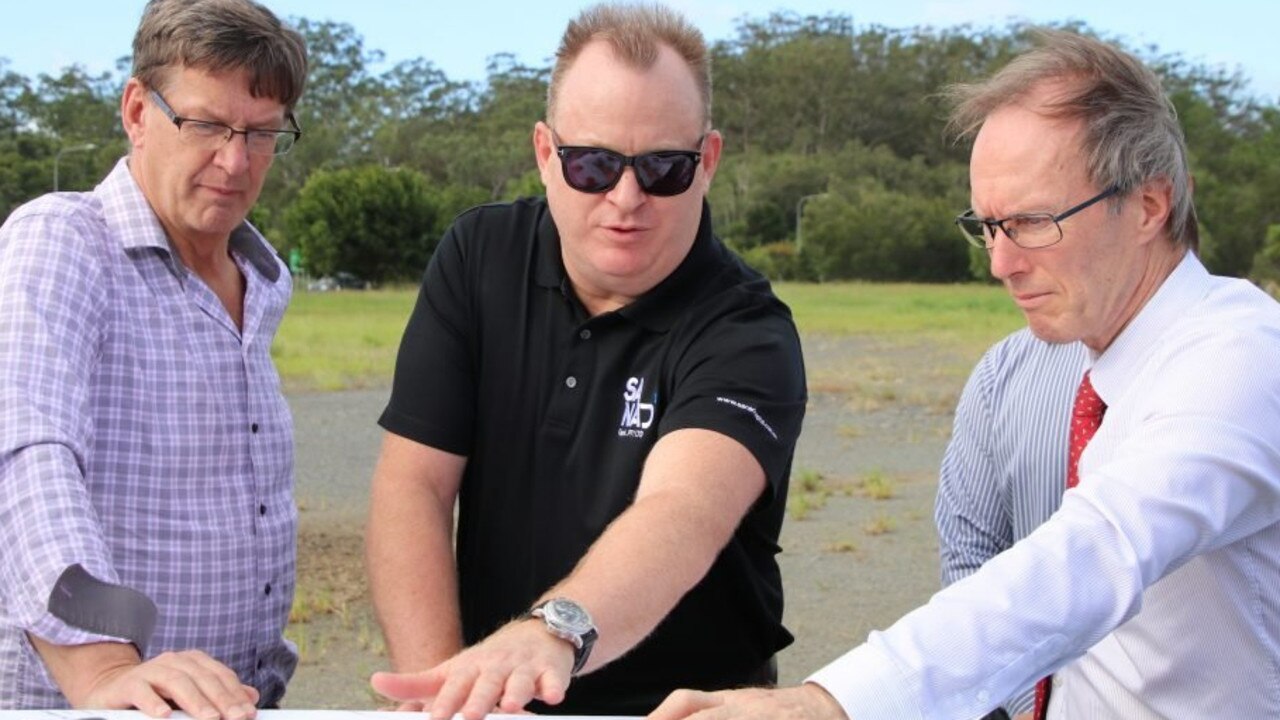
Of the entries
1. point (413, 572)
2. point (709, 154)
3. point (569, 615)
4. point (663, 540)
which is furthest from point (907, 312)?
point (569, 615)

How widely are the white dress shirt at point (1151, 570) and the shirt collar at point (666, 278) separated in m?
0.82

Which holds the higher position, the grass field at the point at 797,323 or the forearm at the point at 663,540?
the forearm at the point at 663,540

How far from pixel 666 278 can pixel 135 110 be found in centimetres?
120

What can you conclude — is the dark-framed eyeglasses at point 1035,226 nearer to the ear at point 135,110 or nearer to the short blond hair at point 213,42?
the short blond hair at point 213,42

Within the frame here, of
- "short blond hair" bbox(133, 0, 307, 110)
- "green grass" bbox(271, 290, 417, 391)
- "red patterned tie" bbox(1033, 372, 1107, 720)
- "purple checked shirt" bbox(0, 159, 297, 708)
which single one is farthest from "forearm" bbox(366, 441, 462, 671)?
"green grass" bbox(271, 290, 417, 391)

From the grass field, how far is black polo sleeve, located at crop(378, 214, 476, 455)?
60.5 feet

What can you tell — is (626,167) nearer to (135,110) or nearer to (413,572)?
(413,572)

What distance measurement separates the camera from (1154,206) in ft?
8.84

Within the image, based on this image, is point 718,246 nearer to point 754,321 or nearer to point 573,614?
point 754,321

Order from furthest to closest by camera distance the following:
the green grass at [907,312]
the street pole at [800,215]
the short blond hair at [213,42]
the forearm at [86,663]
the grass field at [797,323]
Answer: the street pole at [800,215] → the green grass at [907,312] → the grass field at [797,323] → the short blond hair at [213,42] → the forearm at [86,663]

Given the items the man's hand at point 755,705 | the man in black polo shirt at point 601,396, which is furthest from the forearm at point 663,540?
the man's hand at point 755,705

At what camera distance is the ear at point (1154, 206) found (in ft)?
8.78

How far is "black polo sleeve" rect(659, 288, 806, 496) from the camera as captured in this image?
2.90 meters

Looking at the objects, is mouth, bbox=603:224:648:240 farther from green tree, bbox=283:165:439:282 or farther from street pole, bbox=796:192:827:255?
street pole, bbox=796:192:827:255
